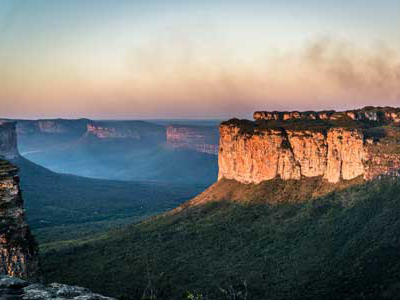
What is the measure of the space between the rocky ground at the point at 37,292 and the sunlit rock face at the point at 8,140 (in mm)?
188736

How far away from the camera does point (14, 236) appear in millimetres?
46312

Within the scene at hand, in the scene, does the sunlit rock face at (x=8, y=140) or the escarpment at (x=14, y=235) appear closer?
the escarpment at (x=14, y=235)

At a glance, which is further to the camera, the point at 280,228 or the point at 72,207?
the point at 72,207

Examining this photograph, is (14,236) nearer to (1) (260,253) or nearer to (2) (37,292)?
(2) (37,292)

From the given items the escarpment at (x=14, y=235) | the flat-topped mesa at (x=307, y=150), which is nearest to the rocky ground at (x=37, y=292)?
the escarpment at (x=14, y=235)

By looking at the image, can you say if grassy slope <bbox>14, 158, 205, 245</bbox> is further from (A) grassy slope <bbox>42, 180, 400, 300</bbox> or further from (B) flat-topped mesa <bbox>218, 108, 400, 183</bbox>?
(B) flat-topped mesa <bbox>218, 108, 400, 183</bbox>

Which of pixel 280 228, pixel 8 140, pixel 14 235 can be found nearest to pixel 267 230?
pixel 280 228

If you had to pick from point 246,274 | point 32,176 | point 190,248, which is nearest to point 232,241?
point 190,248

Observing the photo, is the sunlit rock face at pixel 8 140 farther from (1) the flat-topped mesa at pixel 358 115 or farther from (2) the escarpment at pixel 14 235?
(2) the escarpment at pixel 14 235

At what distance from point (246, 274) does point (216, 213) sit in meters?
32.2

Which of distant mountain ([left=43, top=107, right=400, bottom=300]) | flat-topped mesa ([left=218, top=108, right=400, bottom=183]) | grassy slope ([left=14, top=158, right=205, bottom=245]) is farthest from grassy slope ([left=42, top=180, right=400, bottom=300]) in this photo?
grassy slope ([left=14, top=158, right=205, bottom=245])

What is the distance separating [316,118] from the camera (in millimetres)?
114000

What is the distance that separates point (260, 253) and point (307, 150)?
3116 cm

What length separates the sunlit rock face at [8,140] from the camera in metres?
191
